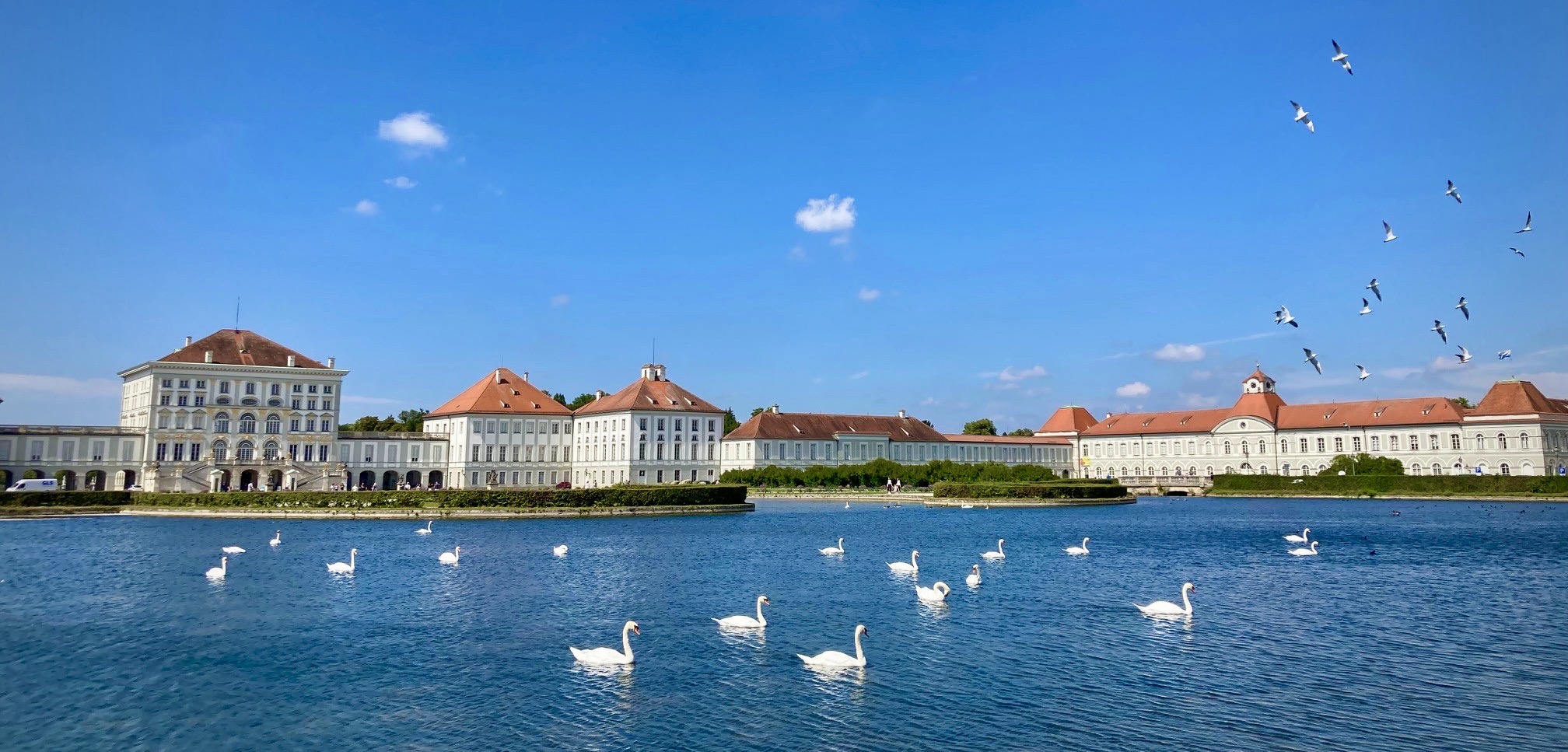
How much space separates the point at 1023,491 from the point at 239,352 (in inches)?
2654

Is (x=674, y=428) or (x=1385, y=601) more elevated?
(x=674, y=428)

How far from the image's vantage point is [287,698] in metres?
16.5

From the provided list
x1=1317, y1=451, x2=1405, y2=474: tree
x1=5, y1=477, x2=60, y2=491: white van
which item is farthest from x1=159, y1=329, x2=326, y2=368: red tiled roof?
x1=1317, y1=451, x2=1405, y2=474: tree

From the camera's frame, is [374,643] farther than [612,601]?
No

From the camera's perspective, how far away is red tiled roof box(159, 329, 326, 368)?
87.9 m

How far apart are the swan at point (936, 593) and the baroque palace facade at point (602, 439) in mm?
72232

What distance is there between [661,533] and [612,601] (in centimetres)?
2137

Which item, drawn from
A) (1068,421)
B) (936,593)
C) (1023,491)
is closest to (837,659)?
(936,593)

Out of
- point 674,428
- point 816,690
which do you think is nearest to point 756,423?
point 674,428

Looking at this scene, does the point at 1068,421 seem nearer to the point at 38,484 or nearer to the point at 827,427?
the point at 827,427

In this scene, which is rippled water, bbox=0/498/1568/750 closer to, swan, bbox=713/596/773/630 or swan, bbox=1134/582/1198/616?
swan, bbox=713/596/773/630

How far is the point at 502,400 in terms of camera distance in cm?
10481

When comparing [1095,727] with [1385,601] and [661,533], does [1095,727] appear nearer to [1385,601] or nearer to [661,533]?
[1385,601]

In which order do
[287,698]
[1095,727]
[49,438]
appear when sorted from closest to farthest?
[1095,727] → [287,698] → [49,438]
